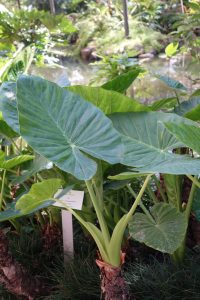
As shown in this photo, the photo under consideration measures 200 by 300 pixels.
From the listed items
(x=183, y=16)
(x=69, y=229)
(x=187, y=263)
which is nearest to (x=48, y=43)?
(x=183, y=16)

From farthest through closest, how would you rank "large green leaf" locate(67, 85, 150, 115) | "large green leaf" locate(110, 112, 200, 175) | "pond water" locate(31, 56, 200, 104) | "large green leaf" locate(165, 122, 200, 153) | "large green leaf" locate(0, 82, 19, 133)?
"pond water" locate(31, 56, 200, 104) → "large green leaf" locate(67, 85, 150, 115) → "large green leaf" locate(0, 82, 19, 133) → "large green leaf" locate(110, 112, 200, 175) → "large green leaf" locate(165, 122, 200, 153)

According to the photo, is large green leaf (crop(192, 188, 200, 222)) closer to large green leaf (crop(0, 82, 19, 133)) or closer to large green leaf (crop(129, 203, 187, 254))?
large green leaf (crop(129, 203, 187, 254))

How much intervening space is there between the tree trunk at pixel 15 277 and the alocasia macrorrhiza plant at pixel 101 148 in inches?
8.3

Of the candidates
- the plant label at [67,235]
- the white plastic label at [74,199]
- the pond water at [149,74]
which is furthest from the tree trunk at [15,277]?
the pond water at [149,74]

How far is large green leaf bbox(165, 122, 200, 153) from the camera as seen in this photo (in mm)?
757

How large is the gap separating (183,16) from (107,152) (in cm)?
173

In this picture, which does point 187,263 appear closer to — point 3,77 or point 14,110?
point 14,110

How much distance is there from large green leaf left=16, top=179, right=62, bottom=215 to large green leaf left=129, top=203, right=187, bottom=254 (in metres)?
0.25

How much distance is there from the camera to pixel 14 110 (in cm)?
106

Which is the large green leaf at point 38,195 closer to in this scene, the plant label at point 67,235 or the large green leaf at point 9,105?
the large green leaf at point 9,105

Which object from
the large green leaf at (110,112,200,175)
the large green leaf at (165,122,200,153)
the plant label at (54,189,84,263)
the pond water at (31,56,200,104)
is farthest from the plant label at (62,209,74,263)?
the pond water at (31,56,200,104)

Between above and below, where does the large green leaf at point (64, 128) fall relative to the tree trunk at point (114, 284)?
above

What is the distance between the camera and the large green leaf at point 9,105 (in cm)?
98

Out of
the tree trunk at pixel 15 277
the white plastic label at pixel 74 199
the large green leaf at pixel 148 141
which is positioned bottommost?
the tree trunk at pixel 15 277
